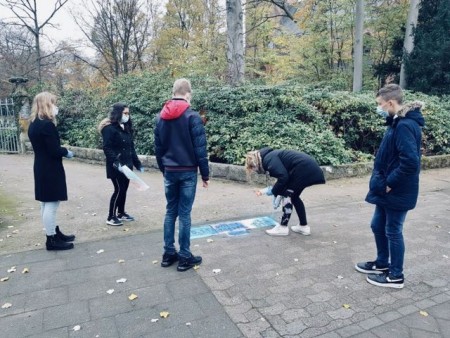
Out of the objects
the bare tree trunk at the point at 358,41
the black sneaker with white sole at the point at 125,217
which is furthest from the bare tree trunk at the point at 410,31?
the black sneaker with white sole at the point at 125,217

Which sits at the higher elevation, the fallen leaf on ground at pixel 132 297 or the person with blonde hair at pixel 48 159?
the person with blonde hair at pixel 48 159

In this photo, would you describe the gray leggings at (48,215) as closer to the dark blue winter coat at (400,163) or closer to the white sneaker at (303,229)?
the white sneaker at (303,229)

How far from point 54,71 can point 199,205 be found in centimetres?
2909

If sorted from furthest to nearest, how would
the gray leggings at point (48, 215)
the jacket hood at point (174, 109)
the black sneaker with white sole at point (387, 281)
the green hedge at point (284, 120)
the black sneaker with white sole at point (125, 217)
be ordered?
the green hedge at point (284, 120) < the black sneaker with white sole at point (125, 217) < the gray leggings at point (48, 215) < the jacket hood at point (174, 109) < the black sneaker with white sole at point (387, 281)

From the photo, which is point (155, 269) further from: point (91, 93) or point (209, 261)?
point (91, 93)

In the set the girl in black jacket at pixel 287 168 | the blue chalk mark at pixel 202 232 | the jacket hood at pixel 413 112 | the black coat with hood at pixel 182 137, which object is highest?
the jacket hood at pixel 413 112

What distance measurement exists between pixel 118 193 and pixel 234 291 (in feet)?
8.17

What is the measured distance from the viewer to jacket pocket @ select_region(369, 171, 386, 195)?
124 inches

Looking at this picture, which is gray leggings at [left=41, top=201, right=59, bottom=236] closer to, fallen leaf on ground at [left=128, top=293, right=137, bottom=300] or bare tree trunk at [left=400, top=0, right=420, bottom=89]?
fallen leaf on ground at [left=128, top=293, right=137, bottom=300]

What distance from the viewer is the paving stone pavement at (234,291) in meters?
2.76

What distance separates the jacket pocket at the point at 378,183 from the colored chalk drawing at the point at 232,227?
1938mm

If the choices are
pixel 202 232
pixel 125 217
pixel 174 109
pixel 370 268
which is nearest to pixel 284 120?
pixel 202 232

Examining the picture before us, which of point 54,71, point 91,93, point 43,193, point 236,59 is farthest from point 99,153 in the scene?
point 54,71

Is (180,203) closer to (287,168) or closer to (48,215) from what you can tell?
(287,168)
